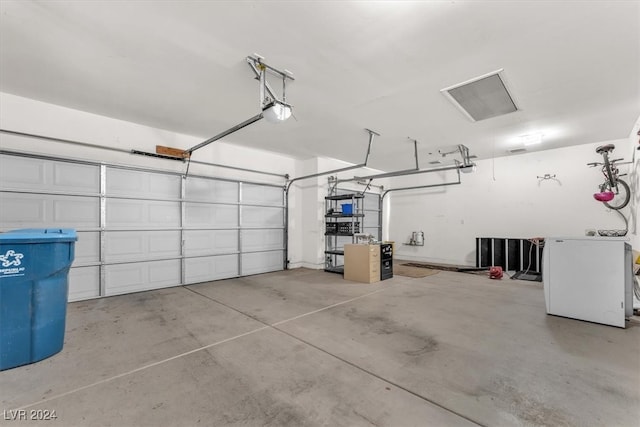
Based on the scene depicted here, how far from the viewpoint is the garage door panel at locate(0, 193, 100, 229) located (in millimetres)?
3332

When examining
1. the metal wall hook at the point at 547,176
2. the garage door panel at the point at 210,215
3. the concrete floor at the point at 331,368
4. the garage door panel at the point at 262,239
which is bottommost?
the concrete floor at the point at 331,368

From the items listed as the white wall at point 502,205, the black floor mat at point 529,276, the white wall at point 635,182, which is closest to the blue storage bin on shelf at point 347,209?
the white wall at point 502,205

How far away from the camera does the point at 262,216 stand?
595 centimetres

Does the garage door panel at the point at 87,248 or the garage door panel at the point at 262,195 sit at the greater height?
the garage door panel at the point at 262,195

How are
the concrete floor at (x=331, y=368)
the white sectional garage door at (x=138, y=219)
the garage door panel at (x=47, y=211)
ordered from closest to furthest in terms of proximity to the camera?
the concrete floor at (x=331, y=368)
the garage door panel at (x=47, y=211)
the white sectional garage door at (x=138, y=219)

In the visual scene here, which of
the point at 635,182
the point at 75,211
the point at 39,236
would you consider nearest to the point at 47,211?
the point at 75,211

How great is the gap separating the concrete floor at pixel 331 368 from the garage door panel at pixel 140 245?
845 mm

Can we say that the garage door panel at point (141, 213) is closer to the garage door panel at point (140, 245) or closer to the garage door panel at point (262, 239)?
the garage door panel at point (140, 245)

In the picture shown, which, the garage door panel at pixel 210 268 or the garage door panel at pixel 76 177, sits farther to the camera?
the garage door panel at pixel 210 268

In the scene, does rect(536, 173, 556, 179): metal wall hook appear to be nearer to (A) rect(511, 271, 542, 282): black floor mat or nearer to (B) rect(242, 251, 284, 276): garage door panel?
(A) rect(511, 271, 542, 282): black floor mat

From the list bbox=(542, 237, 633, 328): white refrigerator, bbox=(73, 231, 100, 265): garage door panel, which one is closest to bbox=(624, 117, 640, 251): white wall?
bbox=(542, 237, 633, 328): white refrigerator

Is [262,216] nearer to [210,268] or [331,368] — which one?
[210,268]

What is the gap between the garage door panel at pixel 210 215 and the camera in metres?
4.89

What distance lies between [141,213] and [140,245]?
21.0 inches
